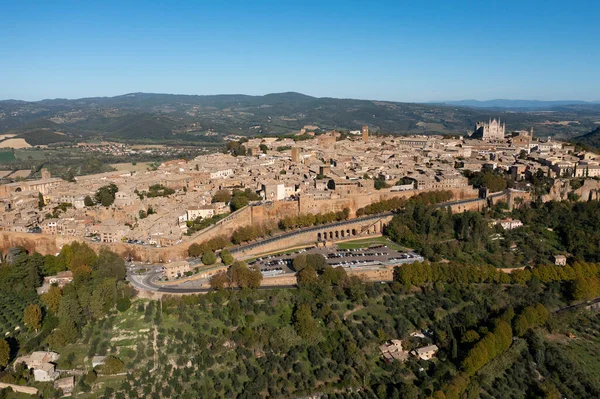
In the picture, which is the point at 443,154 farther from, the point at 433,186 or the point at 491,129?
the point at 491,129

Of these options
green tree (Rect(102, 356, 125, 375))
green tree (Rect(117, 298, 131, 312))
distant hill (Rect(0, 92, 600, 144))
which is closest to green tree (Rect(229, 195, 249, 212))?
green tree (Rect(117, 298, 131, 312))

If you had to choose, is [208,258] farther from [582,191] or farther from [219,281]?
[582,191]

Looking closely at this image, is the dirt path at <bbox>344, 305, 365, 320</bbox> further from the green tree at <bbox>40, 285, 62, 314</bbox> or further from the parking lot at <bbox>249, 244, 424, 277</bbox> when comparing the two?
the green tree at <bbox>40, 285, 62, 314</bbox>

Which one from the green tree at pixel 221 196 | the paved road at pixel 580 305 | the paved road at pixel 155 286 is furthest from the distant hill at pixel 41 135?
the paved road at pixel 580 305

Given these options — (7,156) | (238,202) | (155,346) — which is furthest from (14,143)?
(155,346)

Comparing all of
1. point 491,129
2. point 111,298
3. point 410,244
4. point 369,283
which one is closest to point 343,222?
point 410,244

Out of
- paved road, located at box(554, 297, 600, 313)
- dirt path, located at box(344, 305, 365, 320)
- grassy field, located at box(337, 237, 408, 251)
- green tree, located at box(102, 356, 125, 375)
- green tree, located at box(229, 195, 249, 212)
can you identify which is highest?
green tree, located at box(229, 195, 249, 212)
